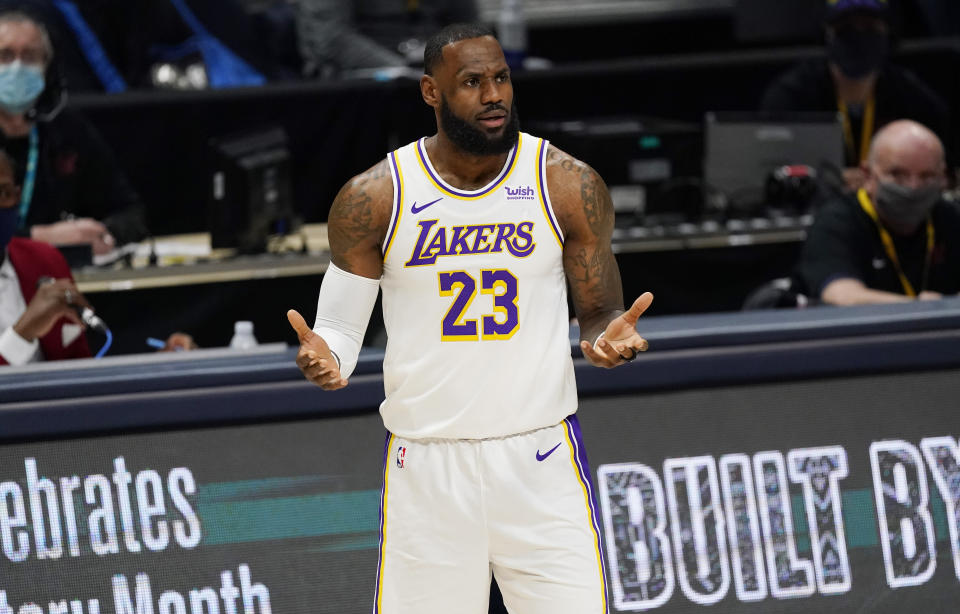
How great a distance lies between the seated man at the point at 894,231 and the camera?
5.02 m

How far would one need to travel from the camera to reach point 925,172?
4992 millimetres

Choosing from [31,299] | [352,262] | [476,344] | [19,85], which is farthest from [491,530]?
[19,85]

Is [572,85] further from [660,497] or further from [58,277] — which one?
[660,497]

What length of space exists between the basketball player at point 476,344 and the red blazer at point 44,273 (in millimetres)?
1585

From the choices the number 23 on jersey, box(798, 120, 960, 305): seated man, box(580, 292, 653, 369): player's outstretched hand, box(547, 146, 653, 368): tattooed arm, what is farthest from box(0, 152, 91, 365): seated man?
box(798, 120, 960, 305): seated man

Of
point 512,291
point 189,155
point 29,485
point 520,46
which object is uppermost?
point 520,46

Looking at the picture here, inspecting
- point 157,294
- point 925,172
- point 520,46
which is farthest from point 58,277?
point 520,46

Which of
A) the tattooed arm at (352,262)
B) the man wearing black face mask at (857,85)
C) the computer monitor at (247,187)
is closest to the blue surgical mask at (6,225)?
the computer monitor at (247,187)

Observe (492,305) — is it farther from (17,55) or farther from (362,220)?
(17,55)

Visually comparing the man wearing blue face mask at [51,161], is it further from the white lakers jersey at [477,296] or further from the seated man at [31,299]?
the white lakers jersey at [477,296]

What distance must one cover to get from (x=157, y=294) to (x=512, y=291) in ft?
9.75

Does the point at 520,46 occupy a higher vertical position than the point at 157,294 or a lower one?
higher

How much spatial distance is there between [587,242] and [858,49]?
4390 mm

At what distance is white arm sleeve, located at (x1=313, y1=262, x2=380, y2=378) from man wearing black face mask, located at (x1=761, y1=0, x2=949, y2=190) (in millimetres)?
4324
